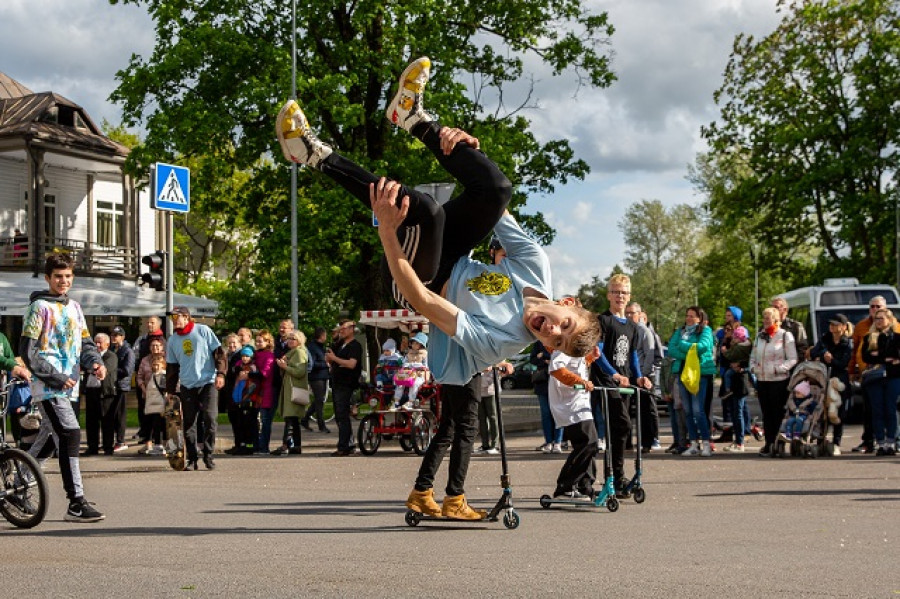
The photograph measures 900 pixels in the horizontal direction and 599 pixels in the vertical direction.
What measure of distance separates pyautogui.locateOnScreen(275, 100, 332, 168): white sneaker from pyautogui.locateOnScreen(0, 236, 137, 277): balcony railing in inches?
1251

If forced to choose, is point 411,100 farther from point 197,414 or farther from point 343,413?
point 343,413

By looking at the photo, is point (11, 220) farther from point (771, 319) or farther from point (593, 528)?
point (593, 528)

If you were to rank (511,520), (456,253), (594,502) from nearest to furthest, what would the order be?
(456,253)
(511,520)
(594,502)

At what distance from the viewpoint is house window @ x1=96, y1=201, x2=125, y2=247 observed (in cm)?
4506

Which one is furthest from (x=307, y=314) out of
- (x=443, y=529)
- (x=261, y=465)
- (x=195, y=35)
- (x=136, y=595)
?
(x=136, y=595)

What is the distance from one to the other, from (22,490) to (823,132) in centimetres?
3559

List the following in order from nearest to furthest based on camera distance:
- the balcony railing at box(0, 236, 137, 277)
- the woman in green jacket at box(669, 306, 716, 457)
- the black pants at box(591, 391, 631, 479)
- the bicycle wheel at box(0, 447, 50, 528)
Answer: the bicycle wheel at box(0, 447, 50, 528) < the black pants at box(591, 391, 631, 479) < the woman in green jacket at box(669, 306, 716, 457) < the balcony railing at box(0, 236, 137, 277)

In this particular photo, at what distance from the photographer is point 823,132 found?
4062 centimetres

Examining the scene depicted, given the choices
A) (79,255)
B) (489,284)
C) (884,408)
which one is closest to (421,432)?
(884,408)

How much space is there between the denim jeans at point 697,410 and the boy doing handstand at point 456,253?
29.1 ft

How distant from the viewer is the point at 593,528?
9078mm

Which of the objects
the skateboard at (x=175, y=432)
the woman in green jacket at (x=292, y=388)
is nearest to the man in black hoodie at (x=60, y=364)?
the skateboard at (x=175, y=432)

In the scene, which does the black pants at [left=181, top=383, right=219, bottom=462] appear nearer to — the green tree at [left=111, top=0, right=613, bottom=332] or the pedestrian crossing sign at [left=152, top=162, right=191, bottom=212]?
the pedestrian crossing sign at [left=152, top=162, right=191, bottom=212]

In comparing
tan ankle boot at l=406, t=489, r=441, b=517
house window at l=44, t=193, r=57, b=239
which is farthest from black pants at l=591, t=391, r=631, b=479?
house window at l=44, t=193, r=57, b=239
